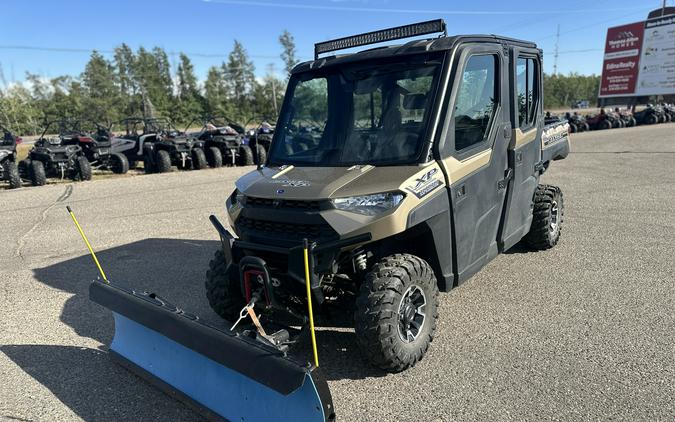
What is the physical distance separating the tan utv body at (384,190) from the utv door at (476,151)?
15mm

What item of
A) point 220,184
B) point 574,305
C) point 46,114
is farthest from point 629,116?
point 46,114

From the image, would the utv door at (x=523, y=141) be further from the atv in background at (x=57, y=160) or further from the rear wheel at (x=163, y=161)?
the atv in background at (x=57, y=160)

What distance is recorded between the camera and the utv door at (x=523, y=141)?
4.46 m

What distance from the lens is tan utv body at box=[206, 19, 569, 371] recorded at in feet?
10.4

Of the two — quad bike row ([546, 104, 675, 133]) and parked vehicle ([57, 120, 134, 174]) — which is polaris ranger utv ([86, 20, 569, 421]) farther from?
quad bike row ([546, 104, 675, 133])

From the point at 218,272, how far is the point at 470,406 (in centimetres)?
215

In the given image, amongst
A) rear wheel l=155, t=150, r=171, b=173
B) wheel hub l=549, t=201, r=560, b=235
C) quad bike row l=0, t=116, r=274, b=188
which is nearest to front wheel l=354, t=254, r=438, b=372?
wheel hub l=549, t=201, r=560, b=235

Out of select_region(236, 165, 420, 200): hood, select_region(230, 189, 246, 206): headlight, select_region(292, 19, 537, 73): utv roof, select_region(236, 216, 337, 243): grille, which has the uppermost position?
select_region(292, 19, 537, 73): utv roof

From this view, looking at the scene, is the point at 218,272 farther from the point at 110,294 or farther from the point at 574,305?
the point at 574,305

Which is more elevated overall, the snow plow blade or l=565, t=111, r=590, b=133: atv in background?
the snow plow blade

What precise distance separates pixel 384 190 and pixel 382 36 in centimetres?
162

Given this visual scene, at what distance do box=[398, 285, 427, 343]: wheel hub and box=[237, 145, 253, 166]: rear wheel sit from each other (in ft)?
47.3

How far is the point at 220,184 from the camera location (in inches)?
511

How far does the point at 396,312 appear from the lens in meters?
3.12
